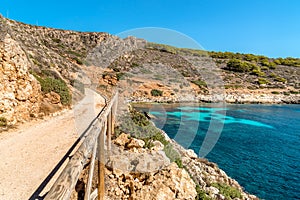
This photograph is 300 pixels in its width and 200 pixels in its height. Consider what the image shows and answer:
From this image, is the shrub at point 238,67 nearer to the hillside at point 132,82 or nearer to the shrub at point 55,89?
the hillside at point 132,82

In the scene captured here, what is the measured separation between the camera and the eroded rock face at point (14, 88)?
28.8 feet

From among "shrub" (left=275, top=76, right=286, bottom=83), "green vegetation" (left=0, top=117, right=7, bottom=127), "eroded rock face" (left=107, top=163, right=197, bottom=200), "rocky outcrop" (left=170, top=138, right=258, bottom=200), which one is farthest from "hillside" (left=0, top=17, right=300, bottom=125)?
"rocky outcrop" (left=170, top=138, right=258, bottom=200)

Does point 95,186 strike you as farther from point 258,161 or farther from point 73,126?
point 258,161

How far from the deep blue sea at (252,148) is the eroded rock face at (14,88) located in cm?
981

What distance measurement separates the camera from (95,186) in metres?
5.50

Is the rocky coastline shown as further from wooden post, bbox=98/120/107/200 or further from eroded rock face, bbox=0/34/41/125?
wooden post, bbox=98/120/107/200

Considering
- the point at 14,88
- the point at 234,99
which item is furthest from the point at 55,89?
the point at 234,99

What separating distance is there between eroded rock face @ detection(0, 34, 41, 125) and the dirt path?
0.72m

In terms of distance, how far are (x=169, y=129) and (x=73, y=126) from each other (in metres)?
11.1

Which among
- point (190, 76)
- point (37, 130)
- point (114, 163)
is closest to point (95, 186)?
point (114, 163)

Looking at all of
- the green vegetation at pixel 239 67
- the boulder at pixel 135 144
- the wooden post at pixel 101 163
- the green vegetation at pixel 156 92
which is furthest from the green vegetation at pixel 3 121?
Answer: the green vegetation at pixel 239 67

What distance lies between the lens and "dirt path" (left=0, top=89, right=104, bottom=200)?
4445 mm

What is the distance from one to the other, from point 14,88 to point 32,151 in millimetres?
4517

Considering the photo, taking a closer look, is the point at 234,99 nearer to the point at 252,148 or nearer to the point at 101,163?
the point at 252,148
